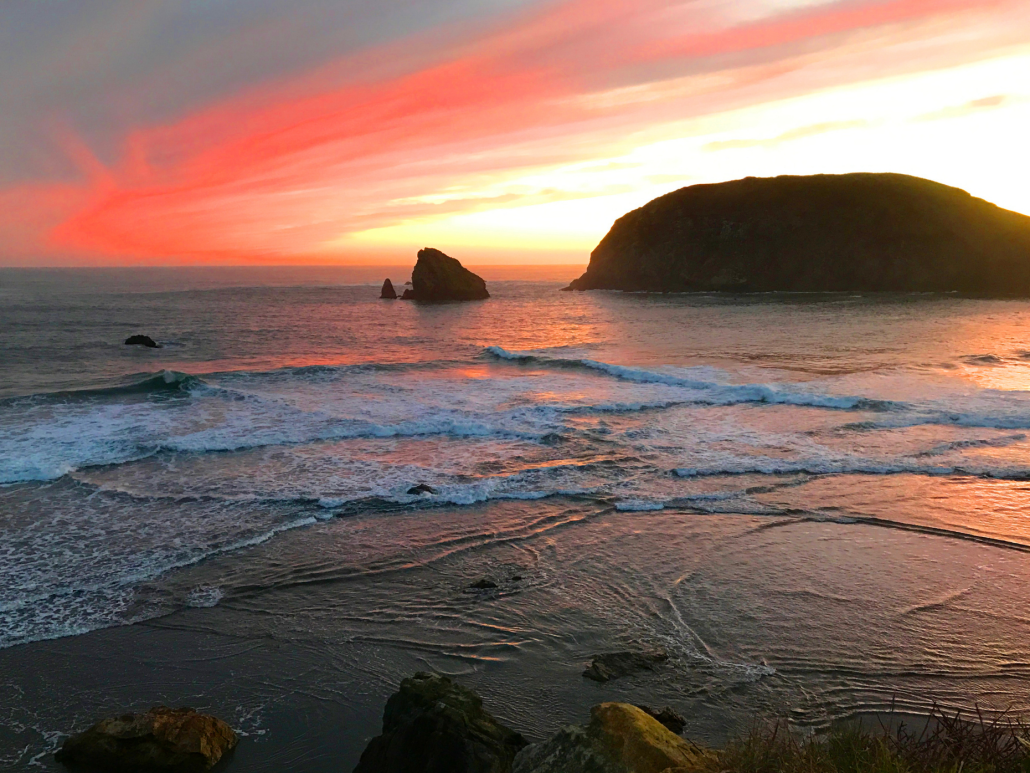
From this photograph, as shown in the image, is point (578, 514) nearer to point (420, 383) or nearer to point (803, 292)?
point (420, 383)

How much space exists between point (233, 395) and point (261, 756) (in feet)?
62.5

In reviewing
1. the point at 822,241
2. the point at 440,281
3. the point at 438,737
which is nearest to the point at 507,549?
the point at 438,737

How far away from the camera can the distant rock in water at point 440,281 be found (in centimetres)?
8075

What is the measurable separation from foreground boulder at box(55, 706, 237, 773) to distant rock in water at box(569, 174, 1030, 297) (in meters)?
90.4

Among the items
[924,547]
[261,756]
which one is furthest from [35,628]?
[924,547]

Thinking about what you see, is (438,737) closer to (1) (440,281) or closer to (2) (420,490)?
(2) (420,490)

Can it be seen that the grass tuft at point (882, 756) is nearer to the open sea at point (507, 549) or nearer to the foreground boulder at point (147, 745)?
the open sea at point (507, 549)

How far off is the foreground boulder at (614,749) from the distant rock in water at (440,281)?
254 feet

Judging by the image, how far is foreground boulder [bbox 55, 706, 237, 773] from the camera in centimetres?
529

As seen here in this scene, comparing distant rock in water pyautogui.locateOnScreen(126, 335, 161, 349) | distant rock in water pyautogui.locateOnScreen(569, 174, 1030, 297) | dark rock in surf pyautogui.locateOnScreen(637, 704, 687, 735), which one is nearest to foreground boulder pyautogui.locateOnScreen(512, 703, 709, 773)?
dark rock in surf pyautogui.locateOnScreen(637, 704, 687, 735)

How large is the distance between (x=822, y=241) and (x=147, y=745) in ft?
317

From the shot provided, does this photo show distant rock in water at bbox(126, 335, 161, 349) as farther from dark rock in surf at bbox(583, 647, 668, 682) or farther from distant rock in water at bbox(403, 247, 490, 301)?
distant rock in water at bbox(403, 247, 490, 301)

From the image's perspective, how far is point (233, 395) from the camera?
23109 mm

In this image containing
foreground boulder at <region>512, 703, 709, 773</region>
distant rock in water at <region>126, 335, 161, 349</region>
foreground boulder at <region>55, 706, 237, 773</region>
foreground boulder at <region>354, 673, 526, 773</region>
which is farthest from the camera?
distant rock in water at <region>126, 335, 161, 349</region>
